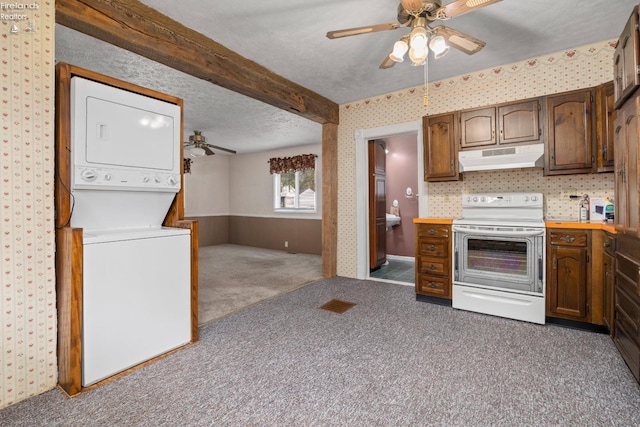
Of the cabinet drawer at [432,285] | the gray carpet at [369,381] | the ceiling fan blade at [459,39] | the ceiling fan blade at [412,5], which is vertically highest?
the ceiling fan blade at [412,5]

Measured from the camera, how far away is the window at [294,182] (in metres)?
6.98

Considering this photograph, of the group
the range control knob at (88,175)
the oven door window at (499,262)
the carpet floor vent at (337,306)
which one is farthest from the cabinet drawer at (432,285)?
the range control knob at (88,175)

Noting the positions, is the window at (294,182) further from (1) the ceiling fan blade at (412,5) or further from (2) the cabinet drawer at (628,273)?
(2) the cabinet drawer at (628,273)

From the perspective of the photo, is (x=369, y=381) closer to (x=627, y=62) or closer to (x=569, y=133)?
(x=627, y=62)

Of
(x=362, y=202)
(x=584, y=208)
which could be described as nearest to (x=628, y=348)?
(x=584, y=208)

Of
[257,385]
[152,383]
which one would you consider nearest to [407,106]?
[257,385]

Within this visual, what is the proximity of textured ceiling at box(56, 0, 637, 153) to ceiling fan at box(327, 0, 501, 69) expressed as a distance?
431mm

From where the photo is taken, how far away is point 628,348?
6.32 feet

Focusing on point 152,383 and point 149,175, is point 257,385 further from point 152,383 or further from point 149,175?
point 149,175

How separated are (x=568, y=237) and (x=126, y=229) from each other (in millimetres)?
3575

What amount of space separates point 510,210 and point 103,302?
3.54m

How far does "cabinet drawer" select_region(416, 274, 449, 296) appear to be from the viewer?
3.24 meters

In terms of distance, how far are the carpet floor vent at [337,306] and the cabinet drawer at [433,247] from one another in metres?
0.98

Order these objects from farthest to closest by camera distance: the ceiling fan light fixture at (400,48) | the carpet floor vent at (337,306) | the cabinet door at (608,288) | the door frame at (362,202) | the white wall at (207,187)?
1. the white wall at (207,187)
2. the door frame at (362,202)
3. the carpet floor vent at (337,306)
4. the cabinet door at (608,288)
5. the ceiling fan light fixture at (400,48)
